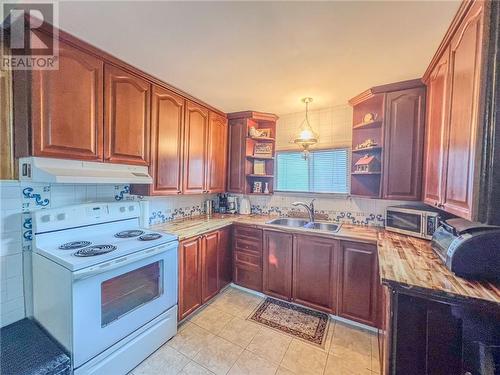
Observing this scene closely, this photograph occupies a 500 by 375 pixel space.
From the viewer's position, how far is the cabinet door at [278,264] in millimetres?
2375

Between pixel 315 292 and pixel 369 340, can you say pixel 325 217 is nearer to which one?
pixel 315 292

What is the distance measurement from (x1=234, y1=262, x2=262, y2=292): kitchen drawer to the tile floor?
47 centimetres

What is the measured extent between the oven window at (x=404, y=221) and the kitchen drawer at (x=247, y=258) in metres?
1.45

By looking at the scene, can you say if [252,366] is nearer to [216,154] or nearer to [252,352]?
[252,352]

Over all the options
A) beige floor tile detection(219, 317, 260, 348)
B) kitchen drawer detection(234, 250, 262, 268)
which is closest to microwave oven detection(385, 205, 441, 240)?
kitchen drawer detection(234, 250, 262, 268)

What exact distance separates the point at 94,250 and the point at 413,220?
8.43 feet

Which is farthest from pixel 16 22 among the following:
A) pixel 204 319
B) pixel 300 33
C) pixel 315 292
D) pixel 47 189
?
pixel 315 292

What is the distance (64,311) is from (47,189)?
88 cm

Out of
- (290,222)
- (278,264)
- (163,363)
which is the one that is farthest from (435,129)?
(163,363)

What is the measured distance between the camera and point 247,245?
263 centimetres

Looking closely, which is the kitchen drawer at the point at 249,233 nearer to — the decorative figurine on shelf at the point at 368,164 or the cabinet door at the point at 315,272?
the cabinet door at the point at 315,272

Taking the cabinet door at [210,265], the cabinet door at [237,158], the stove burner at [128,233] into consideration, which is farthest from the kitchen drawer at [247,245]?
the stove burner at [128,233]

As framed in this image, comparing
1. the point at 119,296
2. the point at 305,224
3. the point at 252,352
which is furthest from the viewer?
the point at 305,224

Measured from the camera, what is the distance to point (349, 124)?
263cm
